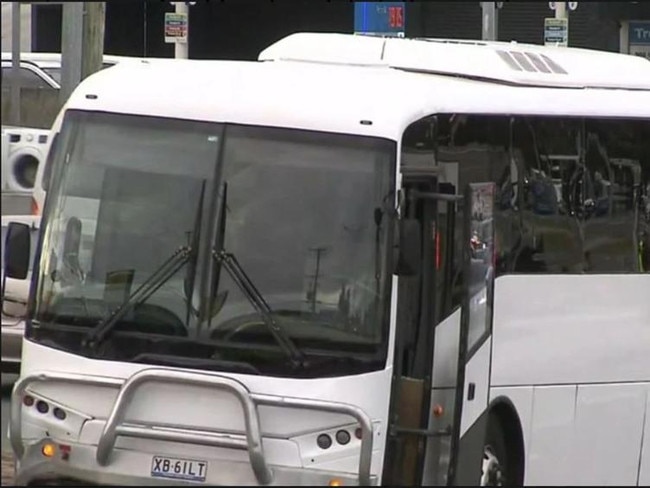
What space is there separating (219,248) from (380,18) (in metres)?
16.1

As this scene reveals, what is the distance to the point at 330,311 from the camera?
7.44 meters

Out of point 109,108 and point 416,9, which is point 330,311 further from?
point 416,9

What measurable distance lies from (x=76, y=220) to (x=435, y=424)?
7.53 feet

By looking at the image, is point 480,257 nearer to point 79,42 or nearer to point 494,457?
point 494,457

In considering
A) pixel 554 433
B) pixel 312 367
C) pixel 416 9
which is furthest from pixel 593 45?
pixel 312 367

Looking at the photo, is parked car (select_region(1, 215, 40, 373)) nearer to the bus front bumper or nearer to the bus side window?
the bus front bumper

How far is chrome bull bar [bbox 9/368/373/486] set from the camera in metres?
7.15

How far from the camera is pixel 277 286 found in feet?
24.5

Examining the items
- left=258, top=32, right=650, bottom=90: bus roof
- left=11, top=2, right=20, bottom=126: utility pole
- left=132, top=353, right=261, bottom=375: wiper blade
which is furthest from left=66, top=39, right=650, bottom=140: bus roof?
left=11, top=2, right=20, bottom=126: utility pole

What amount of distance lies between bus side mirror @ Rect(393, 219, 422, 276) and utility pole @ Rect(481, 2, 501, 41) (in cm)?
1626

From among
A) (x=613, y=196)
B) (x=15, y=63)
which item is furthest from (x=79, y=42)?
(x=613, y=196)

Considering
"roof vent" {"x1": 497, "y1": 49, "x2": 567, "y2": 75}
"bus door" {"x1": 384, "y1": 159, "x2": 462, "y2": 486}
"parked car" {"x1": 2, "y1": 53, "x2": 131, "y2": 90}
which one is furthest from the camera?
"parked car" {"x1": 2, "y1": 53, "x2": 131, "y2": 90}

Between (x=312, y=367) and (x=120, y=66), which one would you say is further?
(x=120, y=66)

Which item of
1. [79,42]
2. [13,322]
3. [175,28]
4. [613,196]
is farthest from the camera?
[175,28]
